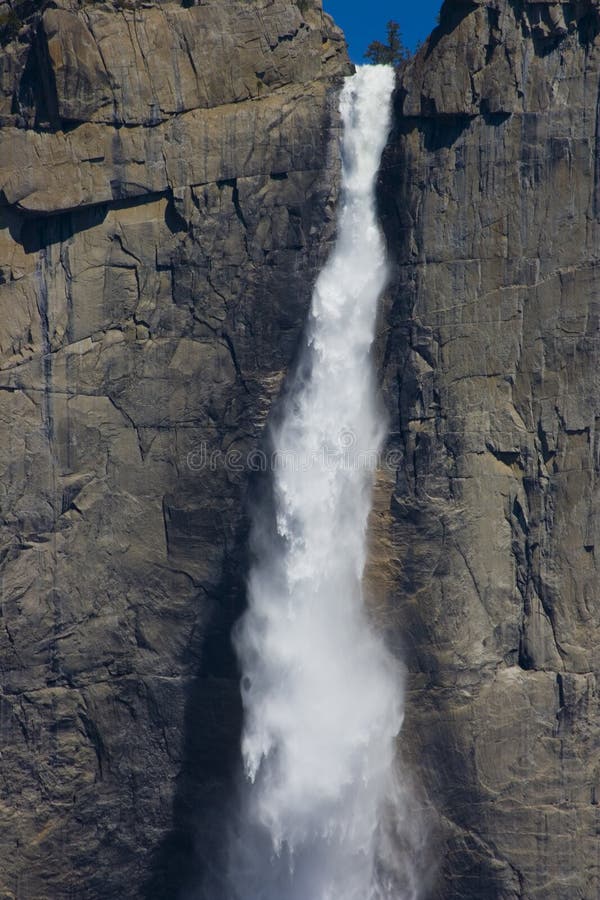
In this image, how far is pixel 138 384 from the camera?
45594 millimetres

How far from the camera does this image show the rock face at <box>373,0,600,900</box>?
43.0 m

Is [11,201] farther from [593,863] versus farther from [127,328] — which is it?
[593,863]

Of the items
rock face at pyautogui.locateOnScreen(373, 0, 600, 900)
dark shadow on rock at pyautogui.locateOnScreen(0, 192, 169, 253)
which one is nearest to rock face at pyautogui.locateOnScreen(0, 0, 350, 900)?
dark shadow on rock at pyautogui.locateOnScreen(0, 192, 169, 253)

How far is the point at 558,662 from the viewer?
44094mm

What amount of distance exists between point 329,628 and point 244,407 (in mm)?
6494

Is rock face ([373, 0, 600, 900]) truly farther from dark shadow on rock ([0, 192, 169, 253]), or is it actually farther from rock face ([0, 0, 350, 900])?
dark shadow on rock ([0, 192, 169, 253])

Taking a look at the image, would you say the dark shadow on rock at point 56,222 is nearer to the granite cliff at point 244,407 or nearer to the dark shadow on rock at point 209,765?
the granite cliff at point 244,407

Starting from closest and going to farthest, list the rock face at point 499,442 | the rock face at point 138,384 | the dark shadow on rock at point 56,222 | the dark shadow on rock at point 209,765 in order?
the rock face at point 499,442 → the rock face at point 138,384 → the dark shadow on rock at point 56,222 → the dark shadow on rock at point 209,765

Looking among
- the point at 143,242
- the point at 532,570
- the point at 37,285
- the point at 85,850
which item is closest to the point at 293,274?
the point at 143,242

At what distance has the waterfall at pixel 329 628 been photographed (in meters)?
44.8

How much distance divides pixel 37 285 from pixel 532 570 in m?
15.5

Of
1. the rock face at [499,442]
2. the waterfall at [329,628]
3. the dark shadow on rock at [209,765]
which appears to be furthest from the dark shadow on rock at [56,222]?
the dark shadow on rock at [209,765]

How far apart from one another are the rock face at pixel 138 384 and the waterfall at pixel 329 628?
79 centimetres

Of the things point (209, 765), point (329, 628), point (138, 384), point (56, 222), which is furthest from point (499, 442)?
point (56, 222)
